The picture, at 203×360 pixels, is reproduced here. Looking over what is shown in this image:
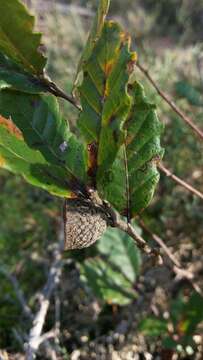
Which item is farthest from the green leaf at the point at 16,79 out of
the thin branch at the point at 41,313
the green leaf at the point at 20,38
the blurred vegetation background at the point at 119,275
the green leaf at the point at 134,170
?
the blurred vegetation background at the point at 119,275

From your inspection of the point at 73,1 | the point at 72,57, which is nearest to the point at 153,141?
the point at 72,57

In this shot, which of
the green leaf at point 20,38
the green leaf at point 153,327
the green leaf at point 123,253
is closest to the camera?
the green leaf at point 20,38

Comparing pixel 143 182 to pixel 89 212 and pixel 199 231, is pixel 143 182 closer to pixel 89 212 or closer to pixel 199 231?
pixel 89 212

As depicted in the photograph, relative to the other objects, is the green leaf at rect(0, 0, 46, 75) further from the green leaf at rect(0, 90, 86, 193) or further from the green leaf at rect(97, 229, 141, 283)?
the green leaf at rect(97, 229, 141, 283)

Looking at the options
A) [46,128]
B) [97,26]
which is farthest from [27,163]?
[97,26]

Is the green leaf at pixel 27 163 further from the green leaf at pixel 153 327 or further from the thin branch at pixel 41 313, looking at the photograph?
the green leaf at pixel 153 327

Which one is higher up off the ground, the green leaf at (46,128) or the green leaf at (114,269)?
the green leaf at (46,128)
